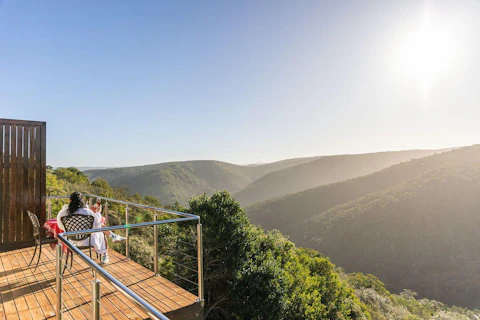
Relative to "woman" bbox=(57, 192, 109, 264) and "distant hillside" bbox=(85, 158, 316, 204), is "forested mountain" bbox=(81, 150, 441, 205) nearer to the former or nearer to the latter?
"distant hillside" bbox=(85, 158, 316, 204)

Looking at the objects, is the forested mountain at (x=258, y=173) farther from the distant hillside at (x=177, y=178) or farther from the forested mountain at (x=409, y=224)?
the forested mountain at (x=409, y=224)

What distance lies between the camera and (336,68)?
20312mm

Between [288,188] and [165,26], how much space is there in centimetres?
7301

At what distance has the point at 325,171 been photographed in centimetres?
8419

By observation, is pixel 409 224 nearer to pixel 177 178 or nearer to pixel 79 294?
pixel 177 178

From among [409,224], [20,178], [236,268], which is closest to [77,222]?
[20,178]

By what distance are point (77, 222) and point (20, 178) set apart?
7.70 ft

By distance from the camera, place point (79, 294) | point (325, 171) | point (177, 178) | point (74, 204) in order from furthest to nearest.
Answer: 1. point (325, 171)
2. point (177, 178)
3. point (74, 204)
4. point (79, 294)

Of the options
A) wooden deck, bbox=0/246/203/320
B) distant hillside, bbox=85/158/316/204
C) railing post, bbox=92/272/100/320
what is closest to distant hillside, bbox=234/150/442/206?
distant hillside, bbox=85/158/316/204

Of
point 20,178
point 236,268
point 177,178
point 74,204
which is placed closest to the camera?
point 74,204

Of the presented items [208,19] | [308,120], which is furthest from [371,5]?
[308,120]

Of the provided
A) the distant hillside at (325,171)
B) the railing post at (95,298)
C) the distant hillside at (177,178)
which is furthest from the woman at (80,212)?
the distant hillside at (325,171)

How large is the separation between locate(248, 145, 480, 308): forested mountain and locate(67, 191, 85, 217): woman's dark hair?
148 feet

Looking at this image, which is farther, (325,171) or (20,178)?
(325,171)
